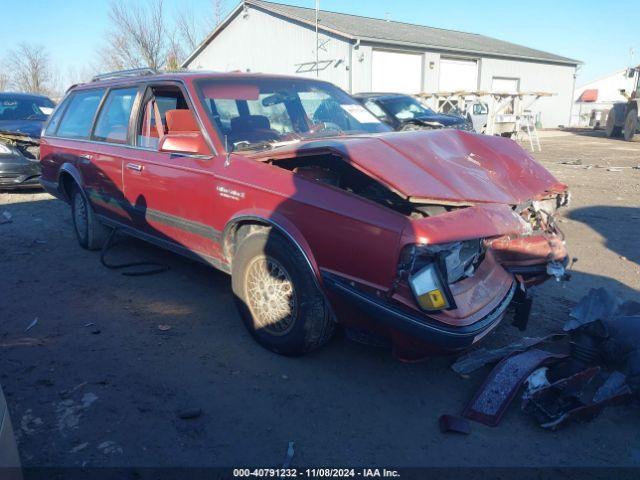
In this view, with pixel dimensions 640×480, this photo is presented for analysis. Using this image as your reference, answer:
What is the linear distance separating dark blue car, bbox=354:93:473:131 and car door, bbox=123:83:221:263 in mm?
7146

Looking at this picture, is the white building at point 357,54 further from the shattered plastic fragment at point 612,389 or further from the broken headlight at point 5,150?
the shattered plastic fragment at point 612,389

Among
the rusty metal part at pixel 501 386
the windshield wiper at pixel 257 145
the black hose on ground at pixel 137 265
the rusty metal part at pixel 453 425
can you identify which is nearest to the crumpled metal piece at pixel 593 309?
the rusty metal part at pixel 501 386

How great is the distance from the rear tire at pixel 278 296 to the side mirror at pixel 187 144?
0.76m

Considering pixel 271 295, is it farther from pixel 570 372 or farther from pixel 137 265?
pixel 137 265

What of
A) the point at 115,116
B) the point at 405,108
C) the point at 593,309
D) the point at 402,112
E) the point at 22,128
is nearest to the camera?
the point at 593,309

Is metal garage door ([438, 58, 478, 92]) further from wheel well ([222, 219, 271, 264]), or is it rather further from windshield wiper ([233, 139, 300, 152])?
wheel well ([222, 219, 271, 264])

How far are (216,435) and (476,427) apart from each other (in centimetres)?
135

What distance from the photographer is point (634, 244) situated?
5531 millimetres

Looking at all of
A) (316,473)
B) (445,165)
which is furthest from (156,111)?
(316,473)

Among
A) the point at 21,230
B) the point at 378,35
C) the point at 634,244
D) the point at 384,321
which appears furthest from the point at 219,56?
the point at 384,321

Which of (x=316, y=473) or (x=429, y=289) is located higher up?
(x=429, y=289)

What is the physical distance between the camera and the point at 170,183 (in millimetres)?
3760

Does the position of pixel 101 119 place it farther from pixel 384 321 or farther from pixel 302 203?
pixel 384 321

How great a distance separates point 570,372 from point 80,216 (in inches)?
200
